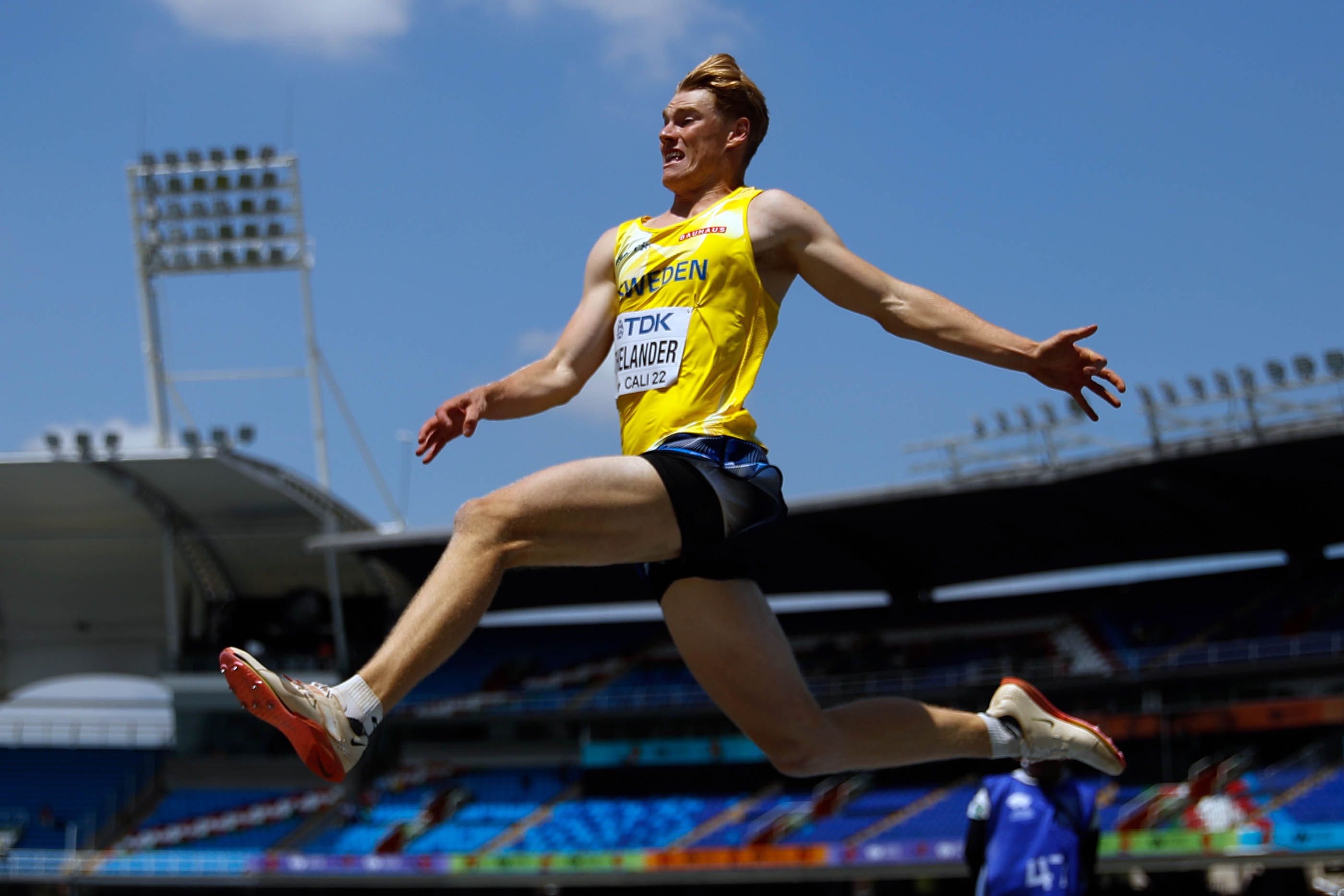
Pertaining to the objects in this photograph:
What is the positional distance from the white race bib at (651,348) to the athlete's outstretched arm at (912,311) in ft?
1.32

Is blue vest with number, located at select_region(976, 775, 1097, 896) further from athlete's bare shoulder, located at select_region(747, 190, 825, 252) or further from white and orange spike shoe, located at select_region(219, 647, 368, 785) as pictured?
white and orange spike shoe, located at select_region(219, 647, 368, 785)

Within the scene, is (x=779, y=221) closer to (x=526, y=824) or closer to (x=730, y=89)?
(x=730, y=89)

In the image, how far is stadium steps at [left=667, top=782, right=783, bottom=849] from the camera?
→ 2903cm

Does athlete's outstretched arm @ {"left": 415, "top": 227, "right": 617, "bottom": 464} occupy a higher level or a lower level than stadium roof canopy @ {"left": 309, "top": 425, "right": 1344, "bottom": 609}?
higher

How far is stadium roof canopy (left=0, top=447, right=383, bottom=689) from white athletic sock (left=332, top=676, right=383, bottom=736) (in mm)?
28616

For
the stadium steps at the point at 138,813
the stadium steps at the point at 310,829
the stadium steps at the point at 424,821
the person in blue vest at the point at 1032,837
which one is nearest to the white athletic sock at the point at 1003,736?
the person in blue vest at the point at 1032,837

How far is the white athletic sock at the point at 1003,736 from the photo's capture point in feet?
16.2

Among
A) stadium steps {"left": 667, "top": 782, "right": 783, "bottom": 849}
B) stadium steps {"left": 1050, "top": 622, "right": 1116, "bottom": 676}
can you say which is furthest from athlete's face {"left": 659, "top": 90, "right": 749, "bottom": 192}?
stadium steps {"left": 1050, "top": 622, "right": 1116, "bottom": 676}

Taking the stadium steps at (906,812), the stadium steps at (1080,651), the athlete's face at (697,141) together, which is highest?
the athlete's face at (697,141)

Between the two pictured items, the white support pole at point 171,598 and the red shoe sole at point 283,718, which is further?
the white support pole at point 171,598

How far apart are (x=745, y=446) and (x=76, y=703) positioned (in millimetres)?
37966

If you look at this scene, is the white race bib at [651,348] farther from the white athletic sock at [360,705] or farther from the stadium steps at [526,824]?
the stadium steps at [526,824]

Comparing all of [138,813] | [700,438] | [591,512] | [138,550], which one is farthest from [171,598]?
[591,512]

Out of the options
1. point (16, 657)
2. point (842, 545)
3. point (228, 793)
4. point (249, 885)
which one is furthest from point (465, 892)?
point (16, 657)
